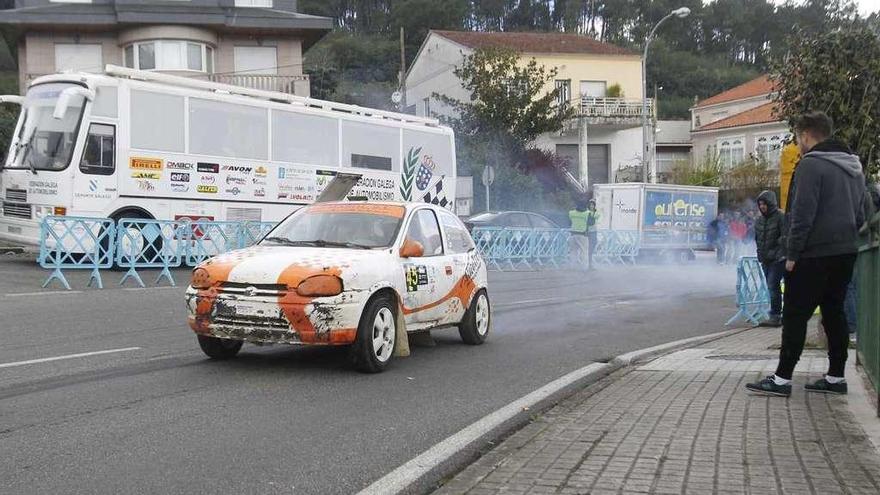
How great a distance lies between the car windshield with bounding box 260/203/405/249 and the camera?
8.16m

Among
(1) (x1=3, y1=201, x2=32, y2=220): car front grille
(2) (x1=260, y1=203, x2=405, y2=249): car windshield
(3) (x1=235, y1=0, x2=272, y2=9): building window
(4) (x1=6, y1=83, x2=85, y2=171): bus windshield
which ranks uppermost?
(3) (x1=235, y1=0, x2=272, y2=9): building window

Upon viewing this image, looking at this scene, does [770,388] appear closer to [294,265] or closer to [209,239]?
[294,265]

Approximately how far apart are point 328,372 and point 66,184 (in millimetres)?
11083

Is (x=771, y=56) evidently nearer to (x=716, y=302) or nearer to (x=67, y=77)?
(x=716, y=302)

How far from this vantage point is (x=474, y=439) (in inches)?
213

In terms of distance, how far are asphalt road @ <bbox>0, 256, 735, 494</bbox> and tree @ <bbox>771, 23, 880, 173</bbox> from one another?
326cm

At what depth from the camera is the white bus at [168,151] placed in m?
16.7

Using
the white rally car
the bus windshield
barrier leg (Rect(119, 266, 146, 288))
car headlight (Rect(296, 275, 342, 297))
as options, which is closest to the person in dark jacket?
the white rally car

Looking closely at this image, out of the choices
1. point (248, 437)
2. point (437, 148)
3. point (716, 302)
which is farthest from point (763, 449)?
point (437, 148)

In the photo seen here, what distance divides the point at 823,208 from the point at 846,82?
4148 mm

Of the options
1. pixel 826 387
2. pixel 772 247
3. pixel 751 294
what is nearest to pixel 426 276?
pixel 826 387

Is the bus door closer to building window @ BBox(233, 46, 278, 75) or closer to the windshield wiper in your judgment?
the windshield wiper

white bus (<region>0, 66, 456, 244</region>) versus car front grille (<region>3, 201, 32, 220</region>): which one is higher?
white bus (<region>0, 66, 456, 244</region>)

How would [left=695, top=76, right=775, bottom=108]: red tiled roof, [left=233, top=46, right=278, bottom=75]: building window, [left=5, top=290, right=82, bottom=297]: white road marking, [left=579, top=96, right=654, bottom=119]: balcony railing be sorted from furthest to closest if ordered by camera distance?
[left=695, top=76, right=775, bottom=108]: red tiled roof, [left=579, top=96, right=654, bottom=119]: balcony railing, [left=233, top=46, right=278, bottom=75]: building window, [left=5, top=290, right=82, bottom=297]: white road marking
